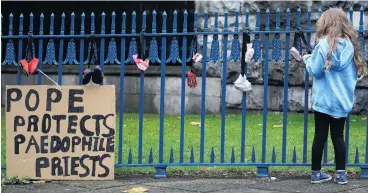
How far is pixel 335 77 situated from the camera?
6.79 meters

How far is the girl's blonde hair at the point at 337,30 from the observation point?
22.4 feet

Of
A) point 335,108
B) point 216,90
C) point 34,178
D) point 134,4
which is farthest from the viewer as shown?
point 134,4

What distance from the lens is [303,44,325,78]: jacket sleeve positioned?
676cm

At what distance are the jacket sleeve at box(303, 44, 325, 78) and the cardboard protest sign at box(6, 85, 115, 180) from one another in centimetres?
189

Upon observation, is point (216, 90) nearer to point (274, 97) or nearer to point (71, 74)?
point (274, 97)

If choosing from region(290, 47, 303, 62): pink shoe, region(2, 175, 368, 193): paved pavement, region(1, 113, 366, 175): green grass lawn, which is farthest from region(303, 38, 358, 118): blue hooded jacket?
region(1, 113, 366, 175): green grass lawn

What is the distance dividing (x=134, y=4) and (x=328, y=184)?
290 inches

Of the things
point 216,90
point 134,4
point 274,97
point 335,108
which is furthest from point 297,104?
point 335,108

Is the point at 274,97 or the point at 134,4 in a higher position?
the point at 134,4

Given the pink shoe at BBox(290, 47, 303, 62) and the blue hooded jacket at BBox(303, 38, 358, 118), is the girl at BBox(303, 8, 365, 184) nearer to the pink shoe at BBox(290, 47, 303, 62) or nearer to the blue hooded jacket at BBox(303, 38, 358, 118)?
the blue hooded jacket at BBox(303, 38, 358, 118)

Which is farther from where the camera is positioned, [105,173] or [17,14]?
[17,14]

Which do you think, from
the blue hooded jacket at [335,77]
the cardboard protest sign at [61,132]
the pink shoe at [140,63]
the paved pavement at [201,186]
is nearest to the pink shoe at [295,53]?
the blue hooded jacket at [335,77]

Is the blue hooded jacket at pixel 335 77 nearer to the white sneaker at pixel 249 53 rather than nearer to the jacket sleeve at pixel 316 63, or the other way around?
the jacket sleeve at pixel 316 63

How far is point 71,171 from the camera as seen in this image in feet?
23.9
